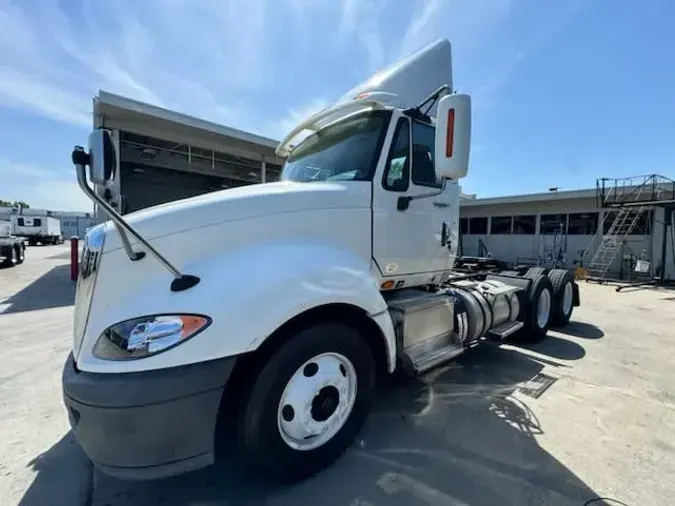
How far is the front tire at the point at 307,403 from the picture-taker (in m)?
2.09

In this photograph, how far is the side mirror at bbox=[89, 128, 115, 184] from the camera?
1779 mm

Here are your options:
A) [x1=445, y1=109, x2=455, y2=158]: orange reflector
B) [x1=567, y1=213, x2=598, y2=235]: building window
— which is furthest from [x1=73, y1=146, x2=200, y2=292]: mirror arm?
[x1=567, y1=213, x2=598, y2=235]: building window

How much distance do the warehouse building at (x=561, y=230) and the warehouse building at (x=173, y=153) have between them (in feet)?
39.2

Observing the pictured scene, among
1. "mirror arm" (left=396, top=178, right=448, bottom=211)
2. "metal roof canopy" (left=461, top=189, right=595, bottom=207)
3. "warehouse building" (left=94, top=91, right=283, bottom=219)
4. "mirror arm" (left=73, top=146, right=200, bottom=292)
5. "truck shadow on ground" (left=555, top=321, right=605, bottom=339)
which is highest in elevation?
"warehouse building" (left=94, top=91, right=283, bottom=219)

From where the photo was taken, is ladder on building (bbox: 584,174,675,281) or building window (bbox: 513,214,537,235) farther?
building window (bbox: 513,214,537,235)

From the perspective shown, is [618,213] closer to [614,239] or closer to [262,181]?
[614,239]

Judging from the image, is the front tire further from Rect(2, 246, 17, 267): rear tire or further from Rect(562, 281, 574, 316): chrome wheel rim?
Rect(2, 246, 17, 267): rear tire

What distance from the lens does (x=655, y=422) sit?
3209 millimetres

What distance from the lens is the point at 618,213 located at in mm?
15820

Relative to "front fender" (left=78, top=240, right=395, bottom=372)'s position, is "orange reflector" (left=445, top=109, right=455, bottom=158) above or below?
above

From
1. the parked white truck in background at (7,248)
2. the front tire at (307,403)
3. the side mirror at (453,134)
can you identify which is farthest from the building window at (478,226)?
the parked white truck in background at (7,248)

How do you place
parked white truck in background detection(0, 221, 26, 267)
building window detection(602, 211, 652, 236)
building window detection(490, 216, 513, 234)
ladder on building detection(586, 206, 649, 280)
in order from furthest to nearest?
building window detection(490, 216, 513, 234)
parked white truck in background detection(0, 221, 26, 267)
ladder on building detection(586, 206, 649, 280)
building window detection(602, 211, 652, 236)

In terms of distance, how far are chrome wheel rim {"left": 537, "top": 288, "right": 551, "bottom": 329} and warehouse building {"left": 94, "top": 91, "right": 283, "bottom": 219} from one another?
19.4 feet

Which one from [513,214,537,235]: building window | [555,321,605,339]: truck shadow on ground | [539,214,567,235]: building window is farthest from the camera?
[513,214,537,235]: building window
